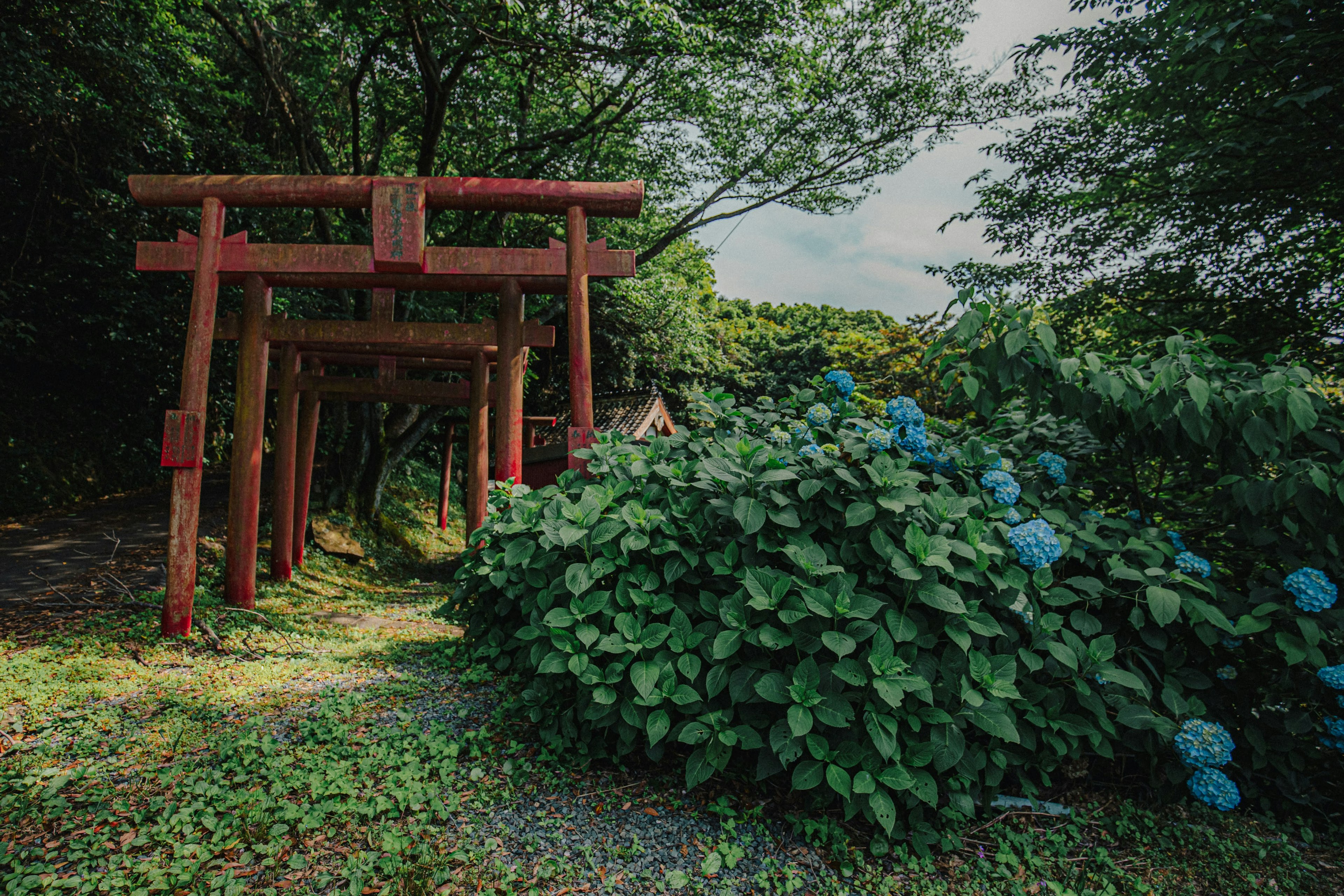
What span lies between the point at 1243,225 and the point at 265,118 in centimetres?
1343

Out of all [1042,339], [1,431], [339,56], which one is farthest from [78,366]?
[1042,339]

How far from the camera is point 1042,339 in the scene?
2943 mm

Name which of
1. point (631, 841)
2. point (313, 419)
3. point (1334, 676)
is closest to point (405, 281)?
point (313, 419)

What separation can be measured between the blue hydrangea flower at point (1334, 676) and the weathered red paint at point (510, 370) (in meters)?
4.56

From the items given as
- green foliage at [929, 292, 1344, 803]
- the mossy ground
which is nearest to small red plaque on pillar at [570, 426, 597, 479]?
the mossy ground

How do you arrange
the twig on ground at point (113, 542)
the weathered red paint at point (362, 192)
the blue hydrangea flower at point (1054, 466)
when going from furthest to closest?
1. the twig on ground at point (113, 542)
2. the weathered red paint at point (362, 192)
3. the blue hydrangea flower at point (1054, 466)

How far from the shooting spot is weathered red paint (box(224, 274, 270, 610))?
5305mm

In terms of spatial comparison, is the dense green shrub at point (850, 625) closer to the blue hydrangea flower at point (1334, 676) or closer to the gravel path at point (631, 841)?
the gravel path at point (631, 841)

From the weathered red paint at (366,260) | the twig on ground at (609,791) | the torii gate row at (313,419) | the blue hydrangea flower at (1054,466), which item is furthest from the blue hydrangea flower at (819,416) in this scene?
the torii gate row at (313,419)

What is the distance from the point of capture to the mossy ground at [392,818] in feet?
7.00

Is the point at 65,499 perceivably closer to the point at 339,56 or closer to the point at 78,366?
the point at 78,366

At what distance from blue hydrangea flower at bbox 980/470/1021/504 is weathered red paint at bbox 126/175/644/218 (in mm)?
3071

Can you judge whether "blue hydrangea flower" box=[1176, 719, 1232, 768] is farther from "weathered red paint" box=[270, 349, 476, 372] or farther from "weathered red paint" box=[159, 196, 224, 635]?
"weathered red paint" box=[270, 349, 476, 372]

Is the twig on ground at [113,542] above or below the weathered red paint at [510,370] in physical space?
below
